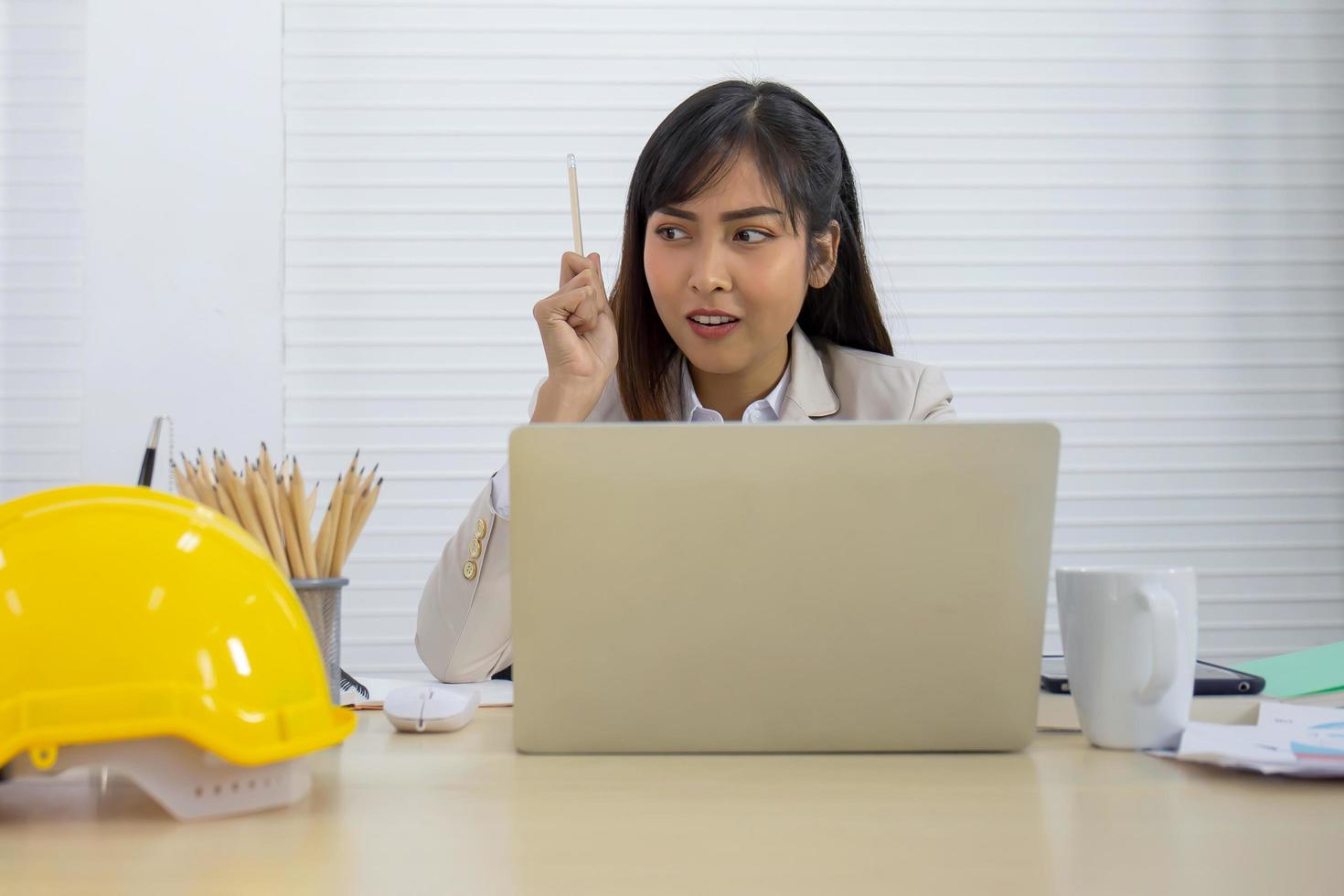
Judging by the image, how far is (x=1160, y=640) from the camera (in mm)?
711

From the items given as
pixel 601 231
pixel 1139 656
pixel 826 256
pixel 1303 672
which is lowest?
pixel 1303 672

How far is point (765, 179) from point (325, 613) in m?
0.89

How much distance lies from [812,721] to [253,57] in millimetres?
2515

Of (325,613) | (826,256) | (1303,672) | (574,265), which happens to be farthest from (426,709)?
(826,256)

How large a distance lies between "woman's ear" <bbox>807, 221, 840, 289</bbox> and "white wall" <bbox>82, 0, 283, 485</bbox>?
1525mm

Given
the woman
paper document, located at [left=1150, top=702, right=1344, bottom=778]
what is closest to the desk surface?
paper document, located at [left=1150, top=702, right=1344, bottom=778]

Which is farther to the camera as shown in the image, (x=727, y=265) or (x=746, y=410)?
(x=746, y=410)

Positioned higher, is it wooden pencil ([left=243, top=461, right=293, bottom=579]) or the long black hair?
the long black hair

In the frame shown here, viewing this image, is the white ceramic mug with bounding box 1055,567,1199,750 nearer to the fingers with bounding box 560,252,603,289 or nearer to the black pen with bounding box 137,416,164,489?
the black pen with bounding box 137,416,164,489

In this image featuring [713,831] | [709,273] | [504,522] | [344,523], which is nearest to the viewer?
[713,831]

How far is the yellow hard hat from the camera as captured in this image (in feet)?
1.72

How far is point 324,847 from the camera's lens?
19.7 inches

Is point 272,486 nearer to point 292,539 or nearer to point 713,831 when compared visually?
point 292,539

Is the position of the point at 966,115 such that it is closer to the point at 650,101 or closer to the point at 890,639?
the point at 650,101
